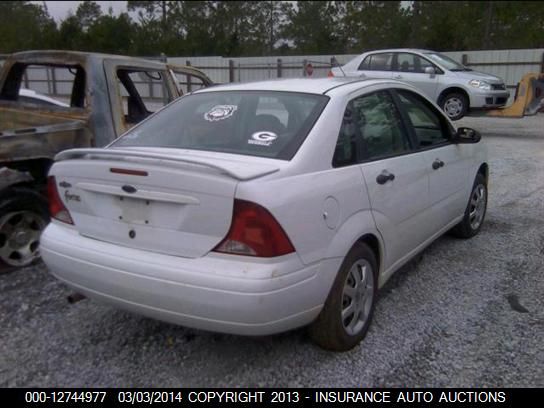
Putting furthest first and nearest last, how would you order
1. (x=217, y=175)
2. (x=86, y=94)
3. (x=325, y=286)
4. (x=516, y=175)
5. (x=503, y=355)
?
1. (x=516, y=175)
2. (x=86, y=94)
3. (x=503, y=355)
4. (x=325, y=286)
5. (x=217, y=175)

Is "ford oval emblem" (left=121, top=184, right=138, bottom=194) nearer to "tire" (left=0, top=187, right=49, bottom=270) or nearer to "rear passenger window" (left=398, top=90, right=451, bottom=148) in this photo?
"tire" (left=0, top=187, right=49, bottom=270)

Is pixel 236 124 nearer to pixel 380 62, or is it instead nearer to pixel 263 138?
pixel 263 138

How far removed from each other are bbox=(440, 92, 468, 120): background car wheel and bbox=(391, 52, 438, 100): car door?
0.32 metres

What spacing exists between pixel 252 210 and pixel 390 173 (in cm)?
128

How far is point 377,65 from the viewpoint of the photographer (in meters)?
13.5

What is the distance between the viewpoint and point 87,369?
9.93ft

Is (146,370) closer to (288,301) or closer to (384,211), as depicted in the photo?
(288,301)

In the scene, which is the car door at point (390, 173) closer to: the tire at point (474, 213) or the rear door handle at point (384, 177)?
the rear door handle at point (384, 177)

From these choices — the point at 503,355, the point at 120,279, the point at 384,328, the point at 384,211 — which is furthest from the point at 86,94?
the point at 503,355

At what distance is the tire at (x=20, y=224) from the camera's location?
4254mm

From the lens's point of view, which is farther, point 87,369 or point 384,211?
point 384,211

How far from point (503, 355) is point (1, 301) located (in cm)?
341

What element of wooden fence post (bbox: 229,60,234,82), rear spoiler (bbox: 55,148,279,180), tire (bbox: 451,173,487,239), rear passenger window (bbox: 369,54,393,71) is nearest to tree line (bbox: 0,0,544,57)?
wooden fence post (bbox: 229,60,234,82)

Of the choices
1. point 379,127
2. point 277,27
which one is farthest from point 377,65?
point 277,27
